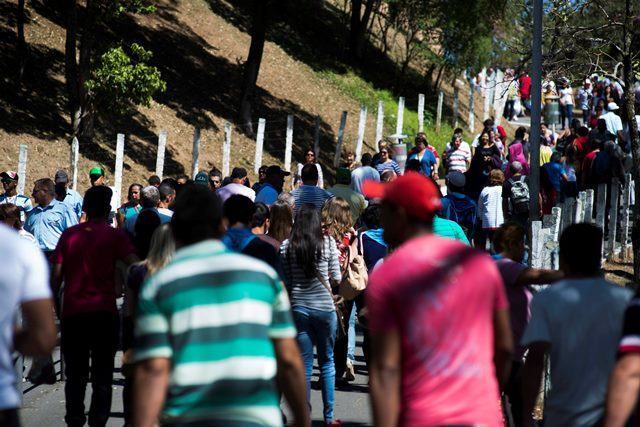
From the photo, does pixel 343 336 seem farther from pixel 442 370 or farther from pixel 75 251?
pixel 442 370

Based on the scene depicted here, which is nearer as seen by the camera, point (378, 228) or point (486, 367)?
point (486, 367)

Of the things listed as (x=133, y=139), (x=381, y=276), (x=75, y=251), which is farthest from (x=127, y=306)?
(x=133, y=139)

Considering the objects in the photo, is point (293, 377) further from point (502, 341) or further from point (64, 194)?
point (64, 194)

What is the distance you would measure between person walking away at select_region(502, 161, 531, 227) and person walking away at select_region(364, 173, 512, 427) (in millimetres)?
11001

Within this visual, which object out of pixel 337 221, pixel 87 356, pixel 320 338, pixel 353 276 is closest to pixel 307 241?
pixel 320 338

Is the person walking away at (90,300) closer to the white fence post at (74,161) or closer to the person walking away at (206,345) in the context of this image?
the person walking away at (206,345)

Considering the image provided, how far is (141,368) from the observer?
4547 millimetres

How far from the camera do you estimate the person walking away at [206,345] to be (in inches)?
175

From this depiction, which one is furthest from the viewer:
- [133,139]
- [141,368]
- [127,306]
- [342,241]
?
[133,139]

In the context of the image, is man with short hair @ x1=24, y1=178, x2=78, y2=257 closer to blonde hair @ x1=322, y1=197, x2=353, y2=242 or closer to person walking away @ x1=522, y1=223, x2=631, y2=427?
blonde hair @ x1=322, y1=197, x2=353, y2=242

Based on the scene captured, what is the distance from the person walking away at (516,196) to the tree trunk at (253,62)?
1444 centimetres

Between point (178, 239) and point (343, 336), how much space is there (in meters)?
5.84

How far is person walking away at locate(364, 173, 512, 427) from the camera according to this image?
4.25m

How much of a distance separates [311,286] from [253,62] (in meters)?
20.8
